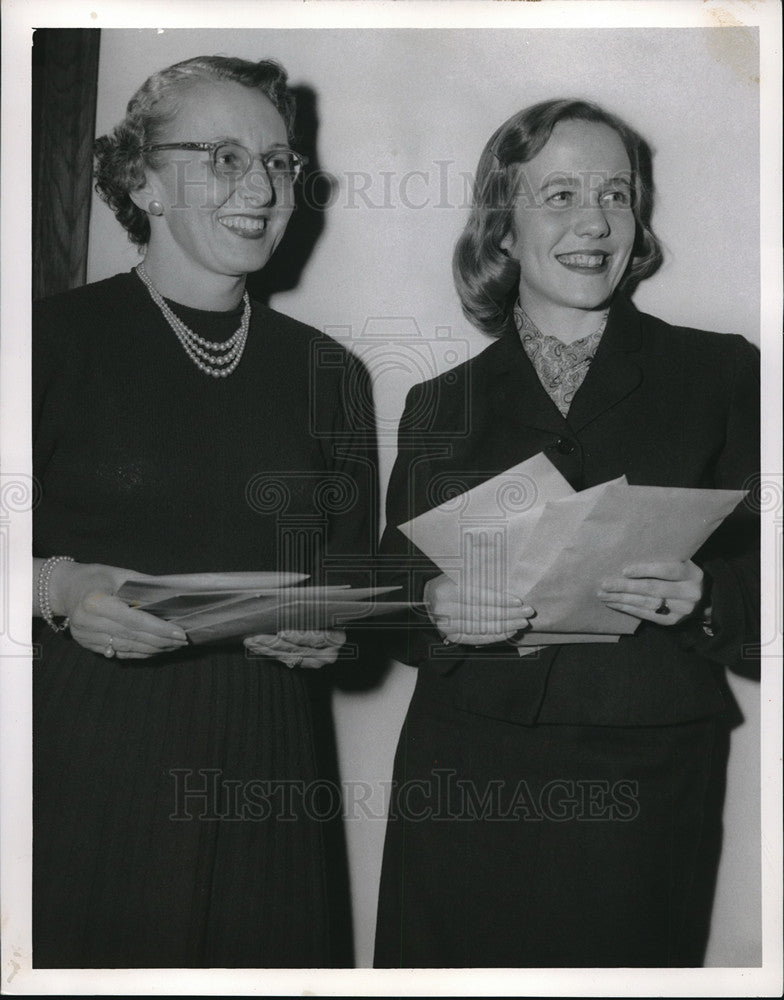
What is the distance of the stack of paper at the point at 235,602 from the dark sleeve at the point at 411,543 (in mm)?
71

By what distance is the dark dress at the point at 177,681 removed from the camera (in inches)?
61.6

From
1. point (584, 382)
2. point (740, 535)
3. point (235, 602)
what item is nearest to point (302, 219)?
point (584, 382)

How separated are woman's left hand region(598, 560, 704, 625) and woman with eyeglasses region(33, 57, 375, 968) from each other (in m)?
0.40

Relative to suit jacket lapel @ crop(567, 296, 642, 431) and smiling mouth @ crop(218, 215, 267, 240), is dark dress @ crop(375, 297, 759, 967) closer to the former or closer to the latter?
suit jacket lapel @ crop(567, 296, 642, 431)

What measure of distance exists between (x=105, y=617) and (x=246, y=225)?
1.96 ft

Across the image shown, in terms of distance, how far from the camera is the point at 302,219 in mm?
1630

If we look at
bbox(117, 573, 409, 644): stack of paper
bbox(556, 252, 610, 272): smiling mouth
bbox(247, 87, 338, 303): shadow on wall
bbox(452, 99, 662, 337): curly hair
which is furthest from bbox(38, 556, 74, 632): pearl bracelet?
bbox(556, 252, 610, 272): smiling mouth

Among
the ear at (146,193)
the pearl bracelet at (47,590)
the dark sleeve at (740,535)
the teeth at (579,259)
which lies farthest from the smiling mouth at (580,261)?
the pearl bracelet at (47,590)

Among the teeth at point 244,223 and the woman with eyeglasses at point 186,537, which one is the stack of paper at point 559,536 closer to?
the woman with eyeglasses at point 186,537

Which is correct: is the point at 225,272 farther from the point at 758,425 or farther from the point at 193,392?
the point at 758,425

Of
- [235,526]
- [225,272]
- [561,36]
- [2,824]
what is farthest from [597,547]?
[2,824]

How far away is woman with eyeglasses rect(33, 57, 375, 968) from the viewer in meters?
1.56

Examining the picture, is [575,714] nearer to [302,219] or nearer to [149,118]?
[302,219]

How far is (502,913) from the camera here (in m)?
1.59
